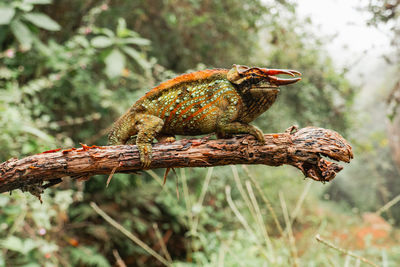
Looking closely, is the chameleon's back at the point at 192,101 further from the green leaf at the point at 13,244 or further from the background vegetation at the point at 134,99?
the green leaf at the point at 13,244

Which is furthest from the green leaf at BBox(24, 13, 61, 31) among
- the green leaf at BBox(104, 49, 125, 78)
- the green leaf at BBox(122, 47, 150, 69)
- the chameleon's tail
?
the chameleon's tail

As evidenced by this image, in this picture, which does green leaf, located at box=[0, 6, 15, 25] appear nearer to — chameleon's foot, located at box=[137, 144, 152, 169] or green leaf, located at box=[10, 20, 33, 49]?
green leaf, located at box=[10, 20, 33, 49]

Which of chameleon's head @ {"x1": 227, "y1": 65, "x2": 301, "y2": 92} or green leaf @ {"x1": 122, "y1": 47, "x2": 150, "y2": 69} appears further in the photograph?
green leaf @ {"x1": 122, "y1": 47, "x2": 150, "y2": 69}

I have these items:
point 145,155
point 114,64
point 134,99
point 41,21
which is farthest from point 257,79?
point 134,99

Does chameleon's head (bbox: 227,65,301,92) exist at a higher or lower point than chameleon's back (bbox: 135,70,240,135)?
Answer: higher

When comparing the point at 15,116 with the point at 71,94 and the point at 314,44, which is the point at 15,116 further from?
the point at 314,44

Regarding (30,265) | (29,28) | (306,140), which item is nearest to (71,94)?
(29,28)
